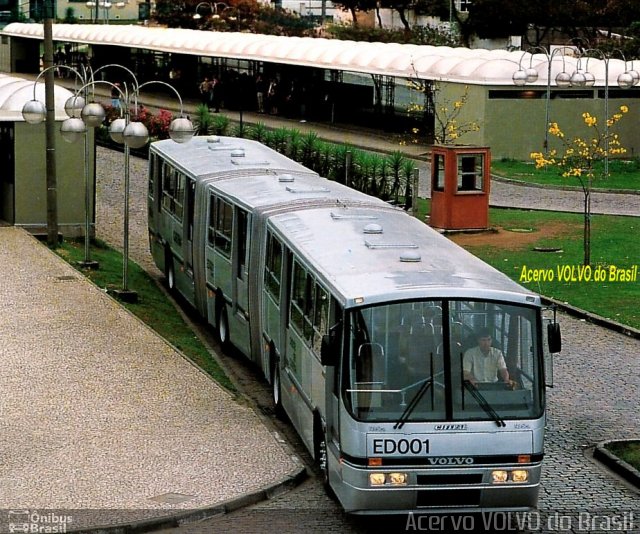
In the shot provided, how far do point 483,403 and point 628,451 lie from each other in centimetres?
362

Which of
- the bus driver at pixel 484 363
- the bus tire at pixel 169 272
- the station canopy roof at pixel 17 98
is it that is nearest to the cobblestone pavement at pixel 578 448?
the bus driver at pixel 484 363

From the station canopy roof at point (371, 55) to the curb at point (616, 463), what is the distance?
95.0ft

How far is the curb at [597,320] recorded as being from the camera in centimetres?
2197

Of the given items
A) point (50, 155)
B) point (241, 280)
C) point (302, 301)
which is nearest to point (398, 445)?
point (302, 301)

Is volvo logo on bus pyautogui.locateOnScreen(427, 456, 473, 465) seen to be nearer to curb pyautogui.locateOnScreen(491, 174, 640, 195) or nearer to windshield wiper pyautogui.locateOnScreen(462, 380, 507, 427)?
windshield wiper pyautogui.locateOnScreen(462, 380, 507, 427)

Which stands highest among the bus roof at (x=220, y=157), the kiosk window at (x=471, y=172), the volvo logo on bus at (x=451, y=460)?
the bus roof at (x=220, y=157)

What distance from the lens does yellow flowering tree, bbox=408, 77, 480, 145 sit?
42.8 m

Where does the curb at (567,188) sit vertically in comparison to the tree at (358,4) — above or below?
below

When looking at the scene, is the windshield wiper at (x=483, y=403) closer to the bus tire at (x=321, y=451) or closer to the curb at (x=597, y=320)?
the bus tire at (x=321, y=451)

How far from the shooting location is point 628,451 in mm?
15445

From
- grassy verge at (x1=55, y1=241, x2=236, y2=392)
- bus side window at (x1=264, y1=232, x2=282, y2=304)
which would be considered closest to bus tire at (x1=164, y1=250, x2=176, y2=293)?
grassy verge at (x1=55, y1=241, x2=236, y2=392)

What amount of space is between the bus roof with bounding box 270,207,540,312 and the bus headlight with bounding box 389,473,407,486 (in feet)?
4.73

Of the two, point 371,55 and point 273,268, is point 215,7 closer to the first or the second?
point 371,55

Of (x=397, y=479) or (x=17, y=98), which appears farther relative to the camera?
(x=17, y=98)
